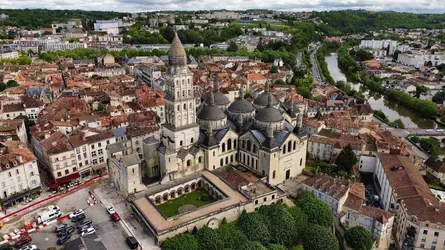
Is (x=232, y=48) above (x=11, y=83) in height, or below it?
above

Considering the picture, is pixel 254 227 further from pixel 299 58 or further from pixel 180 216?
pixel 299 58

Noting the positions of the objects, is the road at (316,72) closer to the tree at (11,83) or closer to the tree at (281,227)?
the tree at (281,227)

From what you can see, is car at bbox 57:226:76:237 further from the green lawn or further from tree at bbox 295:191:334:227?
tree at bbox 295:191:334:227

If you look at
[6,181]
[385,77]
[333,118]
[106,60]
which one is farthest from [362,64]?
[6,181]

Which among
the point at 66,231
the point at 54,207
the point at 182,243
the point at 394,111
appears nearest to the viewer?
the point at 182,243

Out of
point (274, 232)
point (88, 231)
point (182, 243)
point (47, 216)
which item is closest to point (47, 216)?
point (47, 216)

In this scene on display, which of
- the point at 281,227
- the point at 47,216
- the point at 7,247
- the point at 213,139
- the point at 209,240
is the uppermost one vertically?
the point at 213,139
